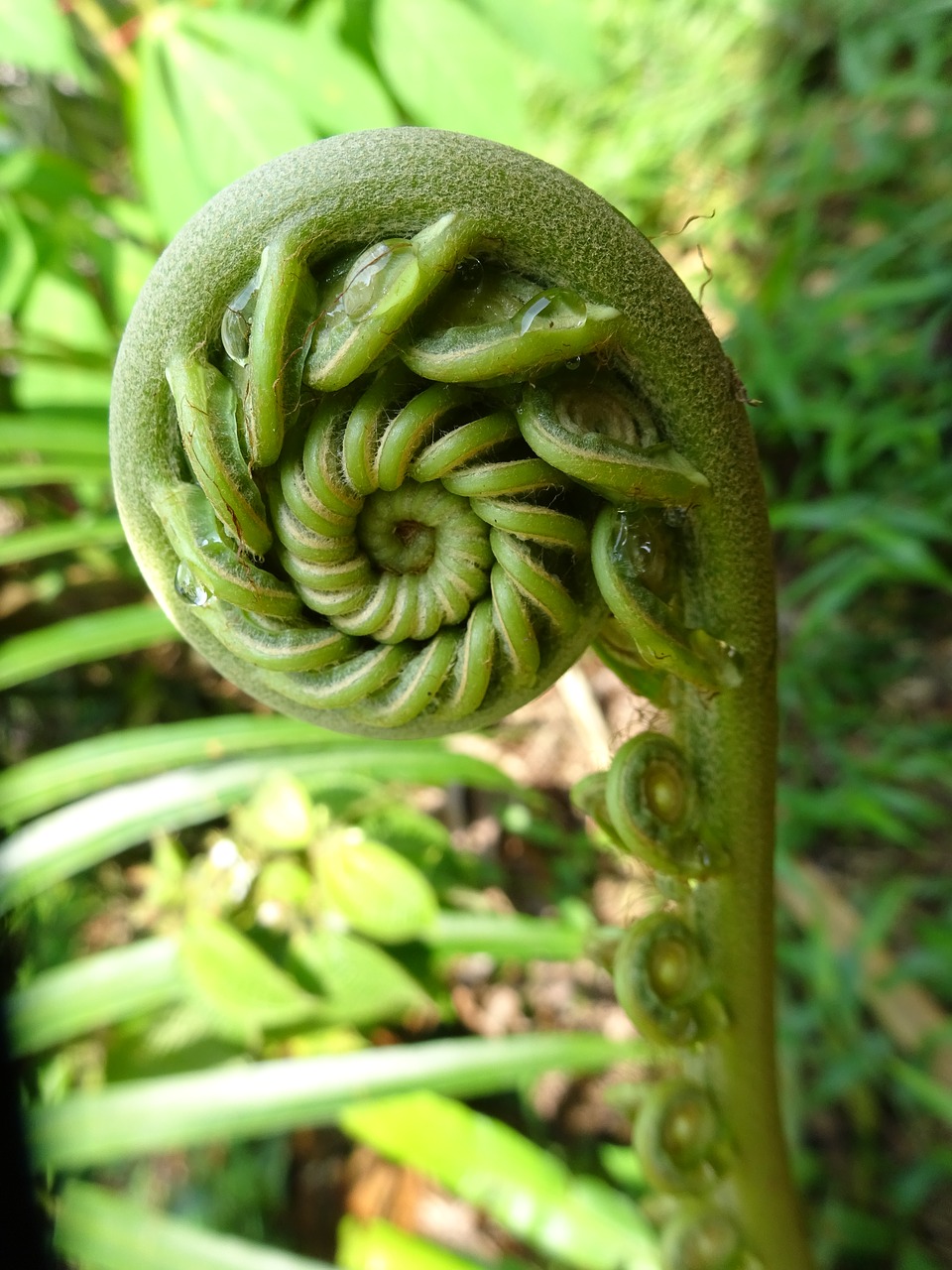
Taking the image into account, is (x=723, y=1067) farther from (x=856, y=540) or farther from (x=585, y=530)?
(x=856, y=540)

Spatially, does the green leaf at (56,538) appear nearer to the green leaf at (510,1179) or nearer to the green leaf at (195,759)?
the green leaf at (195,759)

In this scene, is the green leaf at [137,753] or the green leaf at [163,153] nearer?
the green leaf at [163,153]

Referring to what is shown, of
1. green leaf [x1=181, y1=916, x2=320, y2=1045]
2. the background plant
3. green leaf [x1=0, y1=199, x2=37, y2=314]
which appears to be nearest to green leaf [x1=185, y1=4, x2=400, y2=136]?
the background plant

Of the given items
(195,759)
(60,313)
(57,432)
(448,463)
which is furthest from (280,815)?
(448,463)

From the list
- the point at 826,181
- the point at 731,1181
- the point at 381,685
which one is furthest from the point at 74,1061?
the point at 826,181

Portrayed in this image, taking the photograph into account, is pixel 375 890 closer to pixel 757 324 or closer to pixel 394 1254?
pixel 394 1254

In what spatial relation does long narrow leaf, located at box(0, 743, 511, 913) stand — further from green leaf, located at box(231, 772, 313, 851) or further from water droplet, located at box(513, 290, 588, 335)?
water droplet, located at box(513, 290, 588, 335)

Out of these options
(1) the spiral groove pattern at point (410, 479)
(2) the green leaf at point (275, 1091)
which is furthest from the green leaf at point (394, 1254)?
(1) the spiral groove pattern at point (410, 479)
